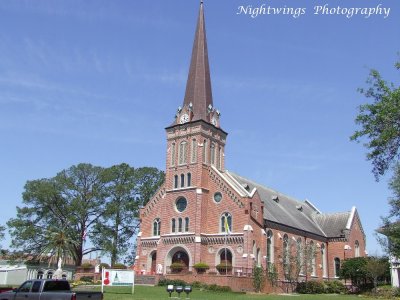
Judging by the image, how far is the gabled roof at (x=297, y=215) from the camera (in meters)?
62.1

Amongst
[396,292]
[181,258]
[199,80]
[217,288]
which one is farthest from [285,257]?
[199,80]

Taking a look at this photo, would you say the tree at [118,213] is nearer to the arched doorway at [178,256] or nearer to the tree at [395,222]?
the arched doorway at [178,256]

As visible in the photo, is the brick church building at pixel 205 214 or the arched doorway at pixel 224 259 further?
the brick church building at pixel 205 214

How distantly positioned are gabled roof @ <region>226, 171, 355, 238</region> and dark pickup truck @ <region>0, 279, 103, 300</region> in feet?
127

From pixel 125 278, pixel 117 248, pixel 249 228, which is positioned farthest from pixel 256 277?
pixel 117 248

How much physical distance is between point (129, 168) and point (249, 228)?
25.0 metres

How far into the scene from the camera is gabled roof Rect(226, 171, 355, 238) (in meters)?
62.1

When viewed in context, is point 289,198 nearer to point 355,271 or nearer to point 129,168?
point 355,271

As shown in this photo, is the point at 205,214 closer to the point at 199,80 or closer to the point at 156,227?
the point at 156,227

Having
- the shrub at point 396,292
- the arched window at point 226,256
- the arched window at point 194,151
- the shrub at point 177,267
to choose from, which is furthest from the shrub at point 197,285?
the shrub at point 396,292

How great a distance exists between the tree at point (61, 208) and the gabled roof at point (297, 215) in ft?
Result: 65.1

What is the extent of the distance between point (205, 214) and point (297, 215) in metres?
20.0

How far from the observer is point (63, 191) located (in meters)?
66.8

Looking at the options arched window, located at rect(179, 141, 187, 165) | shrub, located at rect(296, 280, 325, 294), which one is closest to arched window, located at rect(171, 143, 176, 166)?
arched window, located at rect(179, 141, 187, 165)
